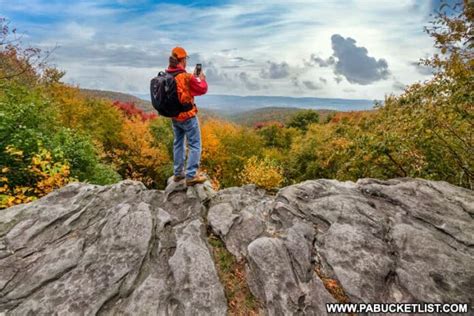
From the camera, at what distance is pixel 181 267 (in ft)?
18.6

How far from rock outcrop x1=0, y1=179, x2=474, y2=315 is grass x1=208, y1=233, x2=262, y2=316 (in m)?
0.12

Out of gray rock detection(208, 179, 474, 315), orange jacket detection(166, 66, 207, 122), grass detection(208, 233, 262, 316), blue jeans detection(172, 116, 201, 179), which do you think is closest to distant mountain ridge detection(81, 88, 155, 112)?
blue jeans detection(172, 116, 201, 179)

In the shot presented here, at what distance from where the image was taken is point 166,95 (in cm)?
682

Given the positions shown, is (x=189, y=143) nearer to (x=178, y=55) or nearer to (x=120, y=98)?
(x=178, y=55)

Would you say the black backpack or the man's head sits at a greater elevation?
the man's head

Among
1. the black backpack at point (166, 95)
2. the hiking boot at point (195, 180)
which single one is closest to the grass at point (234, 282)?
the hiking boot at point (195, 180)

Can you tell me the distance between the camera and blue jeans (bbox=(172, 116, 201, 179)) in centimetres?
752

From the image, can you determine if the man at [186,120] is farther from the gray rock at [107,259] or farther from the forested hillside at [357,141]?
the forested hillside at [357,141]

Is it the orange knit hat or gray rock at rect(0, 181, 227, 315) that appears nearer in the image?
gray rock at rect(0, 181, 227, 315)

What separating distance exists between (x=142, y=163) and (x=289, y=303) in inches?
1419

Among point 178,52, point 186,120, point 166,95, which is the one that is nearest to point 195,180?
point 186,120

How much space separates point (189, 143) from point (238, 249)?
123 inches

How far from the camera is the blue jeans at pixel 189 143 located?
296 inches

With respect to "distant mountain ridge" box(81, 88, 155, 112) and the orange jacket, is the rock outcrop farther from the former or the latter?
"distant mountain ridge" box(81, 88, 155, 112)
